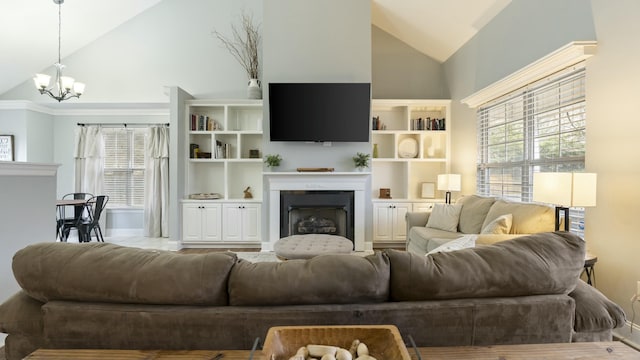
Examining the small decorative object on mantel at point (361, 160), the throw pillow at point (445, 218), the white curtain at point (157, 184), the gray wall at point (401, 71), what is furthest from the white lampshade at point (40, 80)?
the throw pillow at point (445, 218)

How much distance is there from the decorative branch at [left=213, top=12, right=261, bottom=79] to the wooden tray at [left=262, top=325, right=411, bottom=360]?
18.3 feet

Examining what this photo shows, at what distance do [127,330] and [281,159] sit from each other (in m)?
4.13

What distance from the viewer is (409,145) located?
18.1 feet

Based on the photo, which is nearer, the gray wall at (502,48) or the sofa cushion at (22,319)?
the sofa cushion at (22,319)

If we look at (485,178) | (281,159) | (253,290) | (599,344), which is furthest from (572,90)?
(281,159)

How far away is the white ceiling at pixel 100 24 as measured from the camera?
444 centimetres

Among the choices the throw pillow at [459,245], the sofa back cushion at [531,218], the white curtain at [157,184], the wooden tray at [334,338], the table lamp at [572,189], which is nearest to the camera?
the wooden tray at [334,338]

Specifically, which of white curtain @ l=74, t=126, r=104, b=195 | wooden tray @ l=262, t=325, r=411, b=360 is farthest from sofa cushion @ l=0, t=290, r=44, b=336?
white curtain @ l=74, t=126, r=104, b=195

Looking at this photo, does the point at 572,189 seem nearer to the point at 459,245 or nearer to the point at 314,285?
the point at 459,245

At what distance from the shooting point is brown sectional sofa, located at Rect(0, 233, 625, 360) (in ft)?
3.11

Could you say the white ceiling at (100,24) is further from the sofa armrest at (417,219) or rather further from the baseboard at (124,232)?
the baseboard at (124,232)

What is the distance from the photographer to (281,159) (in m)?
5.01

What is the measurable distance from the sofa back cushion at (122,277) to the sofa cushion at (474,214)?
332 cm

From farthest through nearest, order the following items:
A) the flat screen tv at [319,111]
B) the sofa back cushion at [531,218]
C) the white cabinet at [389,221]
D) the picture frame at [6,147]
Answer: the picture frame at [6,147]
the white cabinet at [389,221]
the flat screen tv at [319,111]
the sofa back cushion at [531,218]
